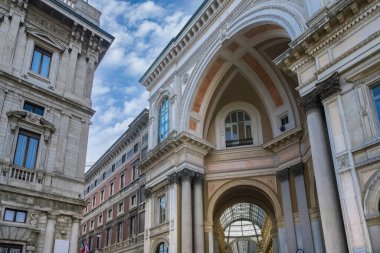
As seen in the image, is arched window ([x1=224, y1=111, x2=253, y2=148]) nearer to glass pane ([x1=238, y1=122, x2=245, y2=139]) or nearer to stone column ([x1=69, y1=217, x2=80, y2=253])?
glass pane ([x1=238, y1=122, x2=245, y2=139])

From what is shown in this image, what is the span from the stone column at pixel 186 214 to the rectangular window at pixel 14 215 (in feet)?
28.3

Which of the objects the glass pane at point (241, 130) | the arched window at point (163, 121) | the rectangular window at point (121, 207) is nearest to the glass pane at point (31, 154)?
the arched window at point (163, 121)

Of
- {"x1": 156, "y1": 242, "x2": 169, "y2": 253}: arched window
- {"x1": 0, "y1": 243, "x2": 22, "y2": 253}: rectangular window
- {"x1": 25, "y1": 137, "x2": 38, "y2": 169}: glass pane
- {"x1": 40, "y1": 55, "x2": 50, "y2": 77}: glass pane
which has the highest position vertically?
{"x1": 40, "y1": 55, "x2": 50, "y2": 77}: glass pane

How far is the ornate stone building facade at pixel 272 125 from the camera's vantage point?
11797 mm

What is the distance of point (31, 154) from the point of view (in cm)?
1602

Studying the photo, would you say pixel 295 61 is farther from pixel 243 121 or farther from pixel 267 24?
pixel 243 121

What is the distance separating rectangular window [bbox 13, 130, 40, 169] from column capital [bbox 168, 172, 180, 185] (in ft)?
27.5

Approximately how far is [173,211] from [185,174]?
2.27 metres

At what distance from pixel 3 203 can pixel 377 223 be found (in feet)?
44.1

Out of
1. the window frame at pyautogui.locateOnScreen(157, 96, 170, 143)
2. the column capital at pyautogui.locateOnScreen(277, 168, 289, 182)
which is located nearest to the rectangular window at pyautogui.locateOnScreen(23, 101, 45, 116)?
the window frame at pyautogui.locateOnScreen(157, 96, 170, 143)

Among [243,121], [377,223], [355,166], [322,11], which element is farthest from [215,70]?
[377,223]

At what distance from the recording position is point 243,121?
24.7 m

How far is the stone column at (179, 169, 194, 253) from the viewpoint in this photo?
1969 centimetres

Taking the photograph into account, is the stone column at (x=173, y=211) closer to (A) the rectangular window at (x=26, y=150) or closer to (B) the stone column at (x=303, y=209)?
(B) the stone column at (x=303, y=209)
